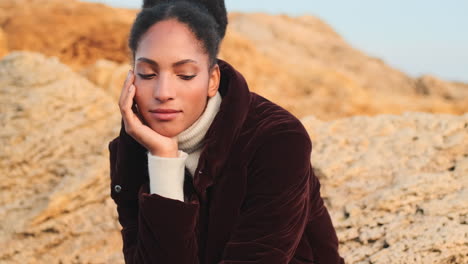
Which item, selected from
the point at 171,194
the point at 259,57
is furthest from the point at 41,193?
the point at 259,57

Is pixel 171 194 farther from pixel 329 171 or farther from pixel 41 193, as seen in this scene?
pixel 41 193

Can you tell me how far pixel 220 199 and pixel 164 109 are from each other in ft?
1.36

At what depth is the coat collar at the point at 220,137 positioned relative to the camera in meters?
2.03

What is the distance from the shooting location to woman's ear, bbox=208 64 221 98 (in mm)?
2070

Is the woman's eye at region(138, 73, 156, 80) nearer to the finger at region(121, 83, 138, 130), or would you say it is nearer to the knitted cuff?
the finger at region(121, 83, 138, 130)

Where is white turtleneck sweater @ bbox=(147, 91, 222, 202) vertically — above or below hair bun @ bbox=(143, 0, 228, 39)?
below

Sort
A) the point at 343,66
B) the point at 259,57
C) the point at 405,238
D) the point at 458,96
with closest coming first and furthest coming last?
the point at 405,238 → the point at 259,57 → the point at 458,96 → the point at 343,66

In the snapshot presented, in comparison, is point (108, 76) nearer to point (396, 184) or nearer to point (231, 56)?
point (396, 184)

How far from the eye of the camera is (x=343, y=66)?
63.1 ft

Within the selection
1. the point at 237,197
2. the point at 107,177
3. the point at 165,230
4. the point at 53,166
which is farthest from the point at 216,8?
the point at 53,166

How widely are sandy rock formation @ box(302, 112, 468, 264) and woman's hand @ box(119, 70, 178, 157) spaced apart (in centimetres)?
157

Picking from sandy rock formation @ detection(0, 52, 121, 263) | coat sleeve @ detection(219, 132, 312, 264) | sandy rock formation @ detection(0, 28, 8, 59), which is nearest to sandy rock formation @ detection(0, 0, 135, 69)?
sandy rock formation @ detection(0, 28, 8, 59)

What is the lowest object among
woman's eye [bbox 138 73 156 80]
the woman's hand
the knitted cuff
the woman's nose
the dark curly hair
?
the knitted cuff

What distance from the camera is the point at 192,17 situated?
6.38ft
